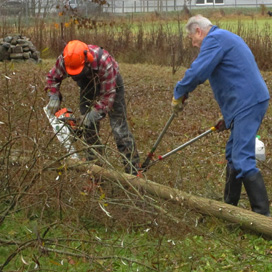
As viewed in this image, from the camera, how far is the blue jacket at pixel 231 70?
19.7 feet

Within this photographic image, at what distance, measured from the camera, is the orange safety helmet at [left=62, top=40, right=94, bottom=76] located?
6746 mm

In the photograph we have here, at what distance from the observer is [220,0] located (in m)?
67.6

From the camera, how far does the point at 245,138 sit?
600 centimetres

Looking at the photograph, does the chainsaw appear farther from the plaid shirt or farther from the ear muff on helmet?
the ear muff on helmet

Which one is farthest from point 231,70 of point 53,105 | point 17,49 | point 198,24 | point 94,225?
point 17,49

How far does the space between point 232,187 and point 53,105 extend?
1970 mm

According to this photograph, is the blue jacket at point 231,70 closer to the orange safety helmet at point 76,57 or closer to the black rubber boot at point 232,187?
the black rubber boot at point 232,187

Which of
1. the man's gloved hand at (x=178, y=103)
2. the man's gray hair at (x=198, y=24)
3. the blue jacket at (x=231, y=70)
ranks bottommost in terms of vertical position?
the man's gloved hand at (x=178, y=103)

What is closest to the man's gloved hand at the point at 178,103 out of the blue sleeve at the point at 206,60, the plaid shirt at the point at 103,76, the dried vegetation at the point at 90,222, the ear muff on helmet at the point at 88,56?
the blue sleeve at the point at 206,60

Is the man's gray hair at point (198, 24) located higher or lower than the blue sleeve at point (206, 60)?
higher

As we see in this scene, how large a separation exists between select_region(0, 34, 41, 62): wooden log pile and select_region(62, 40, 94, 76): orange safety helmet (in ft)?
35.4

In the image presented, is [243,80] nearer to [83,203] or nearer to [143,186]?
[143,186]

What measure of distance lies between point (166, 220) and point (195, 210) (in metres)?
0.57

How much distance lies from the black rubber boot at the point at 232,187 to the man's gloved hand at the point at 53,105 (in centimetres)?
179
